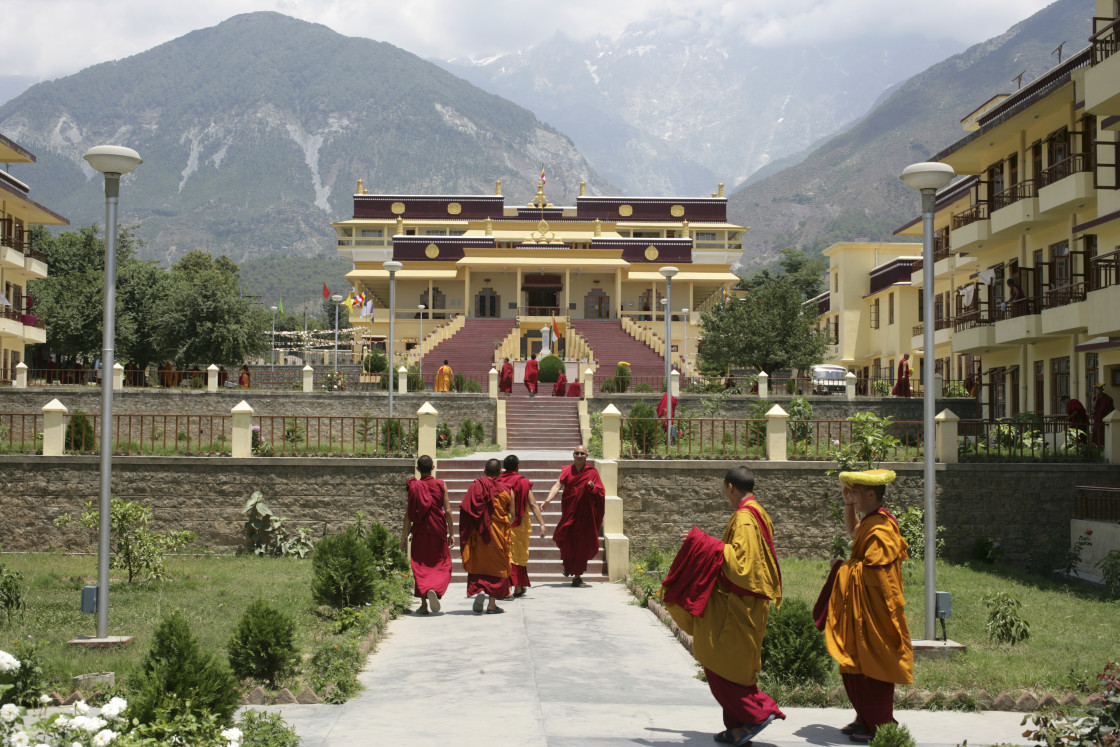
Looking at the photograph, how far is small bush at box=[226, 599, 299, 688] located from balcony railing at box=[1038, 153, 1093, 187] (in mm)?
20532

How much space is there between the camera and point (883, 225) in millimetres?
162125

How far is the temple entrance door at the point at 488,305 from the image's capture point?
54.5 meters

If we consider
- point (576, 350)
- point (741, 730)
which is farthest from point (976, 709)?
point (576, 350)

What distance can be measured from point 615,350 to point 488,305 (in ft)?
43.2

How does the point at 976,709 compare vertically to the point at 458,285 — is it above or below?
below

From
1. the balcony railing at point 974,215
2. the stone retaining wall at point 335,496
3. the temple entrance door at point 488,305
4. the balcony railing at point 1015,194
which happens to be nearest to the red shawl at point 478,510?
the stone retaining wall at point 335,496

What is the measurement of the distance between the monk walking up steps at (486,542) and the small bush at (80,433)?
8.78 metres

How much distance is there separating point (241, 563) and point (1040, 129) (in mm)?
20403

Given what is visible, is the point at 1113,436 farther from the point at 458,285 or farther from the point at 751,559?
the point at 458,285

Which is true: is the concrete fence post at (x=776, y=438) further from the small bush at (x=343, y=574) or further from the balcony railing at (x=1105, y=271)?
the small bush at (x=343, y=574)

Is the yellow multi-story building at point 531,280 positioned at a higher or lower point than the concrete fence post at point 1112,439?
higher

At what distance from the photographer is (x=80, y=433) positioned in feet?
62.8

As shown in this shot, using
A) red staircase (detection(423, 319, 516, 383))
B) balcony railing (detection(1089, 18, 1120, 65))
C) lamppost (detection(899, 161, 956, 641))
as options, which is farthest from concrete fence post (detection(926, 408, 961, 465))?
red staircase (detection(423, 319, 516, 383))

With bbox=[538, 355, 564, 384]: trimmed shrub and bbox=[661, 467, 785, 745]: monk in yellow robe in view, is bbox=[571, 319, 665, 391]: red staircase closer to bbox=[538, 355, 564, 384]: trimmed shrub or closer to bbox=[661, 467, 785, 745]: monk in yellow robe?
bbox=[538, 355, 564, 384]: trimmed shrub
